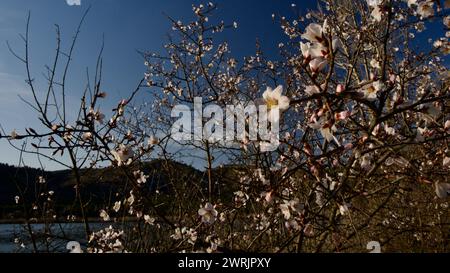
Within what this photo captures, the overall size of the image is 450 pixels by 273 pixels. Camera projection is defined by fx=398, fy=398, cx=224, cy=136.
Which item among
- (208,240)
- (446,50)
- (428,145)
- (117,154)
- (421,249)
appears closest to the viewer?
(117,154)

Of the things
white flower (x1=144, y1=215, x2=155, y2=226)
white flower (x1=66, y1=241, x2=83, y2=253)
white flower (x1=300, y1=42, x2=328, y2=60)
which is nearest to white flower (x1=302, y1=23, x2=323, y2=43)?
white flower (x1=300, y1=42, x2=328, y2=60)

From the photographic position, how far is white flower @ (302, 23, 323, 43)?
1721 millimetres

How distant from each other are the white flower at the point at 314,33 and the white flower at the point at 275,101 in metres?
0.27

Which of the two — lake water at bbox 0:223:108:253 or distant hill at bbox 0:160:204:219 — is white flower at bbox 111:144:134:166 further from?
lake water at bbox 0:223:108:253

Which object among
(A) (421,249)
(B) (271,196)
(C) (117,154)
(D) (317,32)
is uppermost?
(D) (317,32)

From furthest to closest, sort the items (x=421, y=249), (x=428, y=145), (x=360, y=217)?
(x=360, y=217) → (x=421, y=249) → (x=428, y=145)

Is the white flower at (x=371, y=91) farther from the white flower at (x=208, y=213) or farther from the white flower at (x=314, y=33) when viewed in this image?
the white flower at (x=208, y=213)

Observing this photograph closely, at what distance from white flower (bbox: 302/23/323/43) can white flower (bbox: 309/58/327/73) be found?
90 millimetres

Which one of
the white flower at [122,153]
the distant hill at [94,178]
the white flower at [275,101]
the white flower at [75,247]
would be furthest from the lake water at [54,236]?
the white flower at [275,101]
